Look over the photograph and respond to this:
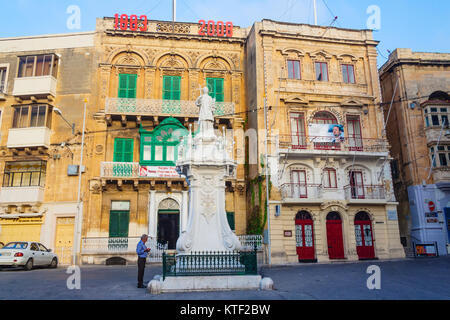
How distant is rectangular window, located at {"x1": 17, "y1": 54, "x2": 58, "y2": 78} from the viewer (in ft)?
81.0

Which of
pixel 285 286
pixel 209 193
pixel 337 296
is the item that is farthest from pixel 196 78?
pixel 337 296

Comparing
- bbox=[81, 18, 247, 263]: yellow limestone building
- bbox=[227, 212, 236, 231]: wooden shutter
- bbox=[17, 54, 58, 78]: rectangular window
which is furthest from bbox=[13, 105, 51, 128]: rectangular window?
bbox=[227, 212, 236, 231]: wooden shutter

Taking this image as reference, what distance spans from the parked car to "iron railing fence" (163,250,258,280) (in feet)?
34.8

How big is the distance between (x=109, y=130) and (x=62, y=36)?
8.11 m

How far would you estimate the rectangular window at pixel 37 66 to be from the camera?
2469cm

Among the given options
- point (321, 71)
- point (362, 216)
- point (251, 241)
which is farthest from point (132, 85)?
point (362, 216)

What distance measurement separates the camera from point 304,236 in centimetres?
2252

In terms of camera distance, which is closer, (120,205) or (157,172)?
(120,205)

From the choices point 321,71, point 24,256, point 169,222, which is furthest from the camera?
point 321,71

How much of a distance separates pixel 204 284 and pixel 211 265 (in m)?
0.67

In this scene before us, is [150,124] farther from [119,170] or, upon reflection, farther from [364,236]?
[364,236]

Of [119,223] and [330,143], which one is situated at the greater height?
[330,143]

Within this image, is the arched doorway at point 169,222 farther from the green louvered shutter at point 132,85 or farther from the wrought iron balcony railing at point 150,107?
the green louvered shutter at point 132,85
